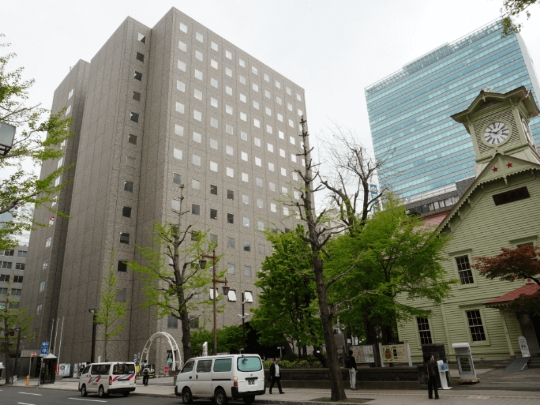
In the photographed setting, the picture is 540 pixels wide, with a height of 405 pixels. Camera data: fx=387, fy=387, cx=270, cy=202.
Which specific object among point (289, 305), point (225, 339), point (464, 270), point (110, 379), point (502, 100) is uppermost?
point (502, 100)

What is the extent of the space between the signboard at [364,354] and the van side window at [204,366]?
336 inches

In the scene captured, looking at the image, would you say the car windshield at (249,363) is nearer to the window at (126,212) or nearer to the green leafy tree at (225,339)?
the green leafy tree at (225,339)

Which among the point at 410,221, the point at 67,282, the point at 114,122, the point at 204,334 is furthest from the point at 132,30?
the point at 410,221

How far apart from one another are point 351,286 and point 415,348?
1217 centimetres

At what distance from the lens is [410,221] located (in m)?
22.0

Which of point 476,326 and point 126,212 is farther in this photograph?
point 126,212

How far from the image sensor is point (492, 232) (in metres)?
26.9

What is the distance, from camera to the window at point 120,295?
45.7 m

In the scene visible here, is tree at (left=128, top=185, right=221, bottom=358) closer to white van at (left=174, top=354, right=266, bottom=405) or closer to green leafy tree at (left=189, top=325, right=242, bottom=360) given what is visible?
green leafy tree at (left=189, top=325, right=242, bottom=360)

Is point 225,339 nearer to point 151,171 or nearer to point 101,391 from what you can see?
point 101,391

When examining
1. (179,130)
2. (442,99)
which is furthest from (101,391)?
(442,99)

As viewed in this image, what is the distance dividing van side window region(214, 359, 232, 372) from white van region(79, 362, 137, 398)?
8.51 m

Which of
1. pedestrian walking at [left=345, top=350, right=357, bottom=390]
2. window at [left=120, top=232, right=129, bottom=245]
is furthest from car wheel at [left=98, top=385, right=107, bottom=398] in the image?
window at [left=120, top=232, right=129, bottom=245]

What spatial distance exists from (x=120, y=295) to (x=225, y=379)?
34.3 metres
